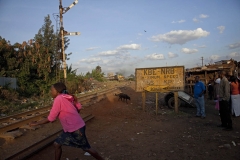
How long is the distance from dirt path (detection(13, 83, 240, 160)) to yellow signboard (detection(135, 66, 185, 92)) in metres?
1.55

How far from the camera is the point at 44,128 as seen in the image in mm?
7344

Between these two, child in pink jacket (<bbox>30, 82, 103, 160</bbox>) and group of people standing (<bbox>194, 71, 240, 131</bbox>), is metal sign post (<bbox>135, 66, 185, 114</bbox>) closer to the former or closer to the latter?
group of people standing (<bbox>194, 71, 240, 131</bbox>)

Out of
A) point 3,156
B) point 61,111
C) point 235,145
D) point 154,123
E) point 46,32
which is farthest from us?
point 46,32

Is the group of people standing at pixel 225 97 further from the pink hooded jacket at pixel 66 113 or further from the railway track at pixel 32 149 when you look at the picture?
the railway track at pixel 32 149

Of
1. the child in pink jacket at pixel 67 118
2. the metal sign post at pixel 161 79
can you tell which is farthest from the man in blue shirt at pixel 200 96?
the child in pink jacket at pixel 67 118

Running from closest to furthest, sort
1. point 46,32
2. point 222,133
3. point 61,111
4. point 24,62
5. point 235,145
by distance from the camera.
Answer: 1. point 61,111
2. point 235,145
3. point 222,133
4. point 24,62
5. point 46,32

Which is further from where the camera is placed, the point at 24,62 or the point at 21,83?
the point at 24,62

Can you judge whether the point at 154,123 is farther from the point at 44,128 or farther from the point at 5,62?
the point at 5,62

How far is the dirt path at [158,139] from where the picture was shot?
16.1ft

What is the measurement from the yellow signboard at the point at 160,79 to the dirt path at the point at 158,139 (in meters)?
1.55

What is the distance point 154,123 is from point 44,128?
4.15 metres

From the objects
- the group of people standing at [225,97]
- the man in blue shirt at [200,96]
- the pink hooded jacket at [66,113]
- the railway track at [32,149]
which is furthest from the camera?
the man in blue shirt at [200,96]

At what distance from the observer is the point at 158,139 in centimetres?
610

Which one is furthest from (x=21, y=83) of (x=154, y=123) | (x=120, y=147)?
(x=120, y=147)
